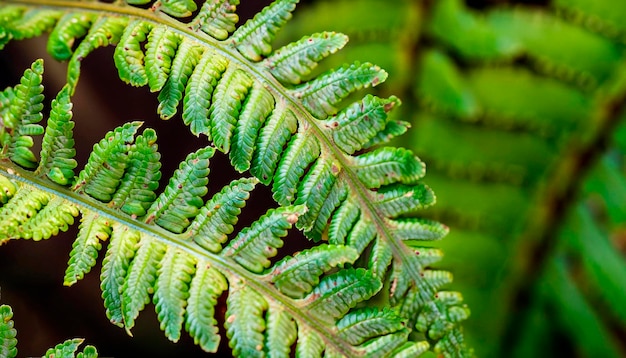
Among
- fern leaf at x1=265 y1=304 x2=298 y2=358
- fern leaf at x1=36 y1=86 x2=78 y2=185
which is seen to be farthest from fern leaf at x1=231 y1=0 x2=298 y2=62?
fern leaf at x1=265 y1=304 x2=298 y2=358

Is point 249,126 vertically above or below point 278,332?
above

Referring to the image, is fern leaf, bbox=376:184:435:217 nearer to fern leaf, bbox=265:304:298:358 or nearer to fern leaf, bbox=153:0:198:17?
fern leaf, bbox=265:304:298:358

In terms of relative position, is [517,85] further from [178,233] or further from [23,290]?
[23,290]

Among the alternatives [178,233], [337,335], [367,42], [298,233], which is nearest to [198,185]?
[178,233]

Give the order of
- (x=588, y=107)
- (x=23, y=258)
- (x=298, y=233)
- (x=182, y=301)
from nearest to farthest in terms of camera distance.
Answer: (x=182, y=301), (x=23, y=258), (x=298, y=233), (x=588, y=107)

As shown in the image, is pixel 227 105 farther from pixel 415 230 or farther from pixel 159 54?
pixel 415 230

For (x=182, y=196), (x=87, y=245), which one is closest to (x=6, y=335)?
(x=87, y=245)

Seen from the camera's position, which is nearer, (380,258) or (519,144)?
(380,258)
